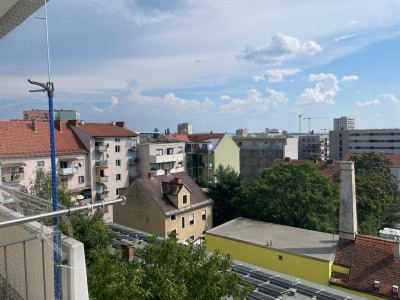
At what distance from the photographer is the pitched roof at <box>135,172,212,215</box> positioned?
1975 centimetres

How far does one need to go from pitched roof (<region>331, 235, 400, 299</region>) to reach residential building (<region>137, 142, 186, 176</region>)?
18617 mm

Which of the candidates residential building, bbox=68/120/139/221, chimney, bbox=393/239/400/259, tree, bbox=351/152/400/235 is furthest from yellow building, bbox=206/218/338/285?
residential building, bbox=68/120/139/221

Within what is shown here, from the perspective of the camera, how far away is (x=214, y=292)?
557cm

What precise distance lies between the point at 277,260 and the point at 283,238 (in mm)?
1595

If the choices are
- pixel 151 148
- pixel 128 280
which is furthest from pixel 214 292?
pixel 151 148

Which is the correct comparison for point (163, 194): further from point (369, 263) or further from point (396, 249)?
point (396, 249)

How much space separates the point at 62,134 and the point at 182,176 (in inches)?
396

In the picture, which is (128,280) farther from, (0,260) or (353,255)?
(353,255)

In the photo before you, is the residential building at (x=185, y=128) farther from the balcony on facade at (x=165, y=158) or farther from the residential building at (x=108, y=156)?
the residential building at (x=108, y=156)

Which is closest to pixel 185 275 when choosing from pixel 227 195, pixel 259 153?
pixel 227 195

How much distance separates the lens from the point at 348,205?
13.8 meters

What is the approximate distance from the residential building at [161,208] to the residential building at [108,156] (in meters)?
4.74

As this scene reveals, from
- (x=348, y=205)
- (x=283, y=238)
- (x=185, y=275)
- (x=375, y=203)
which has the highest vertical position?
(x=185, y=275)

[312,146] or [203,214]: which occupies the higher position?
[312,146]
